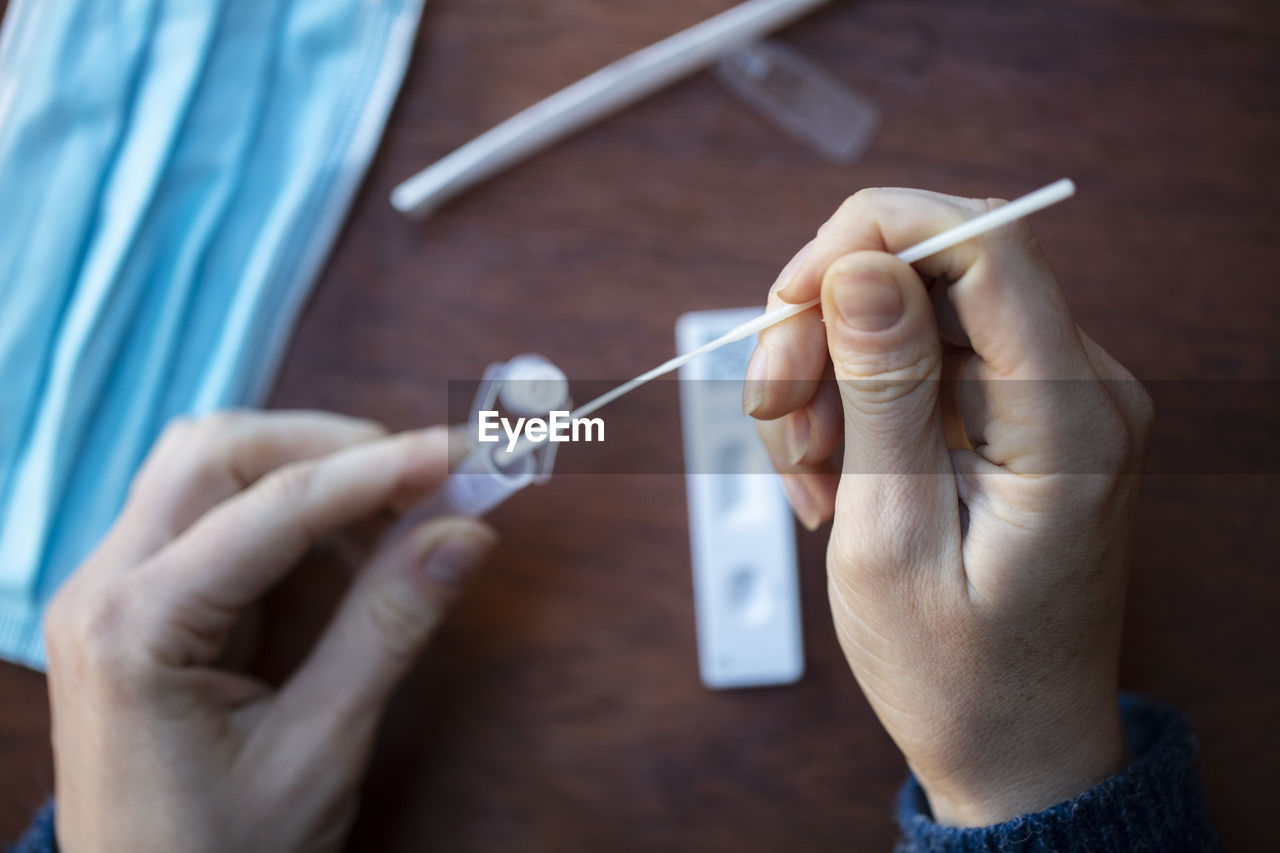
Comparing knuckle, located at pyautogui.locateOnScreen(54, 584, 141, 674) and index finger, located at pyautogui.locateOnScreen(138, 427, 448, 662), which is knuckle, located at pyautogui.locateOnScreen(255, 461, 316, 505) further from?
knuckle, located at pyautogui.locateOnScreen(54, 584, 141, 674)

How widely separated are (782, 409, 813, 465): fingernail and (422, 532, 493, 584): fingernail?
0.79 ft

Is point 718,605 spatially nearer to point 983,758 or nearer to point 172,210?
point 983,758

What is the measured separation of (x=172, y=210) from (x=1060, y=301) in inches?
26.6

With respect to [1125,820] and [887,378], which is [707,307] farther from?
[1125,820]

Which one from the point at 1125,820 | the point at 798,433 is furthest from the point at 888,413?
the point at 1125,820

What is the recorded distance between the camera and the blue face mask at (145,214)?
0.68m

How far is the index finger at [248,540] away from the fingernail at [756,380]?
26cm

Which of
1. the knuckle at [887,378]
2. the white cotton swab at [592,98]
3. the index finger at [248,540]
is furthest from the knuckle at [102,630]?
the knuckle at [887,378]

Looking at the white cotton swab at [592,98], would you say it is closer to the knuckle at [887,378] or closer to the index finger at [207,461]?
the index finger at [207,461]

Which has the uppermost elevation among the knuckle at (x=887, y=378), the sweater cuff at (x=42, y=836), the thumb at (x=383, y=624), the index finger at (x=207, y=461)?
the knuckle at (x=887, y=378)

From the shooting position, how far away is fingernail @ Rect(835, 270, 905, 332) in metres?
0.40

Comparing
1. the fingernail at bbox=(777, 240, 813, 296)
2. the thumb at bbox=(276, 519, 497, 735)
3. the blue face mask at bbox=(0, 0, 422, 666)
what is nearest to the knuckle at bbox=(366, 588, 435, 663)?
the thumb at bbox=(276, 519, 497, 735)

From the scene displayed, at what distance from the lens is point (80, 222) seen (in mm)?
700

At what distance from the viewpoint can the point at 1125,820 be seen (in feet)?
1.54
